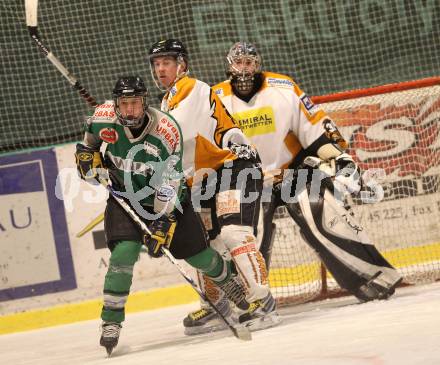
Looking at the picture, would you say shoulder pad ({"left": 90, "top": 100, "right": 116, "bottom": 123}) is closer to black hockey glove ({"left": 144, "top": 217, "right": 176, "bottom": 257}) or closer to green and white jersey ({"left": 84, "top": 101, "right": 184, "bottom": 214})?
green and white jersey ({"left": 84, "top": 101, "right": 184, "bottom": 214})

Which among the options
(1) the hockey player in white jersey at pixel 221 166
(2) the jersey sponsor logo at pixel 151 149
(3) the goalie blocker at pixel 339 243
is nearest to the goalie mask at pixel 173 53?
(1) the hockey player in white jersey at pixel 221 166

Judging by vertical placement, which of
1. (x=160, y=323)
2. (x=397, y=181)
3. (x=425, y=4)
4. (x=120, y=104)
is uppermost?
(x=425, y=4)

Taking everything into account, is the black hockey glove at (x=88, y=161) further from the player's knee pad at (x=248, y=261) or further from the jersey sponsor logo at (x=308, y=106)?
the jersey sponsor logo at (x=308, y=106)

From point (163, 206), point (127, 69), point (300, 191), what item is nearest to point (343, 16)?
point (127, 69)

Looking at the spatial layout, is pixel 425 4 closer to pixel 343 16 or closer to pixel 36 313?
pixel 343 16

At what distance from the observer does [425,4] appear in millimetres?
6688

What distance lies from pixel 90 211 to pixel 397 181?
66.2 inches

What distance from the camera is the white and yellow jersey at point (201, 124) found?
12.5ft

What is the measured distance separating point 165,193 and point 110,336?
1.84 feet

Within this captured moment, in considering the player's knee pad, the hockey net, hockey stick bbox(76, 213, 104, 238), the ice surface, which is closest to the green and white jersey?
the player's knee pad

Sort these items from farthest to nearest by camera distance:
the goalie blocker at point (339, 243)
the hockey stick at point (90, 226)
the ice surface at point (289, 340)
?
the hockey stick at point (90, 226) → the goalie blocker at point (339, 243) → the ice surface at point (289, 340)

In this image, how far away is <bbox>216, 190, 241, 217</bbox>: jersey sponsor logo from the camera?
12.7 feet

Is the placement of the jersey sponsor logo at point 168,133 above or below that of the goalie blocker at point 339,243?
above

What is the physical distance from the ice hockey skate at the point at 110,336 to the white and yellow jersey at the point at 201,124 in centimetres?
73
